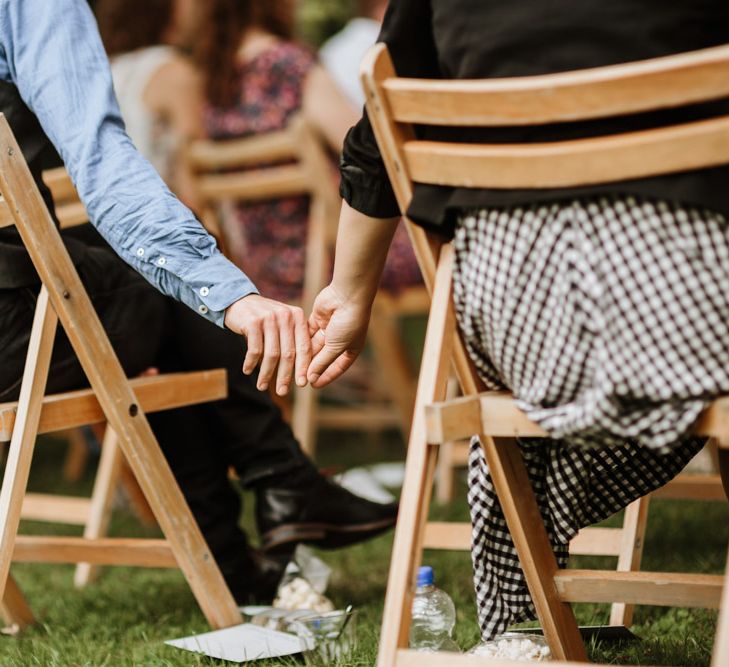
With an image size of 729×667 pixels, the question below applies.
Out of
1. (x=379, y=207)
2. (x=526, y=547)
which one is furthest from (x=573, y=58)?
(x=526, y=547)

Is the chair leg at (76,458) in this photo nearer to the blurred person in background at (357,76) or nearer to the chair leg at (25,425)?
the blurred person in background at (357,76)

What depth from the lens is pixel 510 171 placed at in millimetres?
1304

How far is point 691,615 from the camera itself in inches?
77.4

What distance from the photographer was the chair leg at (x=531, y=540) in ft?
5.03

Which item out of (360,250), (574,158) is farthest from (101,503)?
(574,158)

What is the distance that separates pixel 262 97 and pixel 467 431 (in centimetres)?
248

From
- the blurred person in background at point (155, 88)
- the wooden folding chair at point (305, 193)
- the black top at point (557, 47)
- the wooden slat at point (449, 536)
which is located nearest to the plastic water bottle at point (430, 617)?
the wooden slat at point (449, 536)

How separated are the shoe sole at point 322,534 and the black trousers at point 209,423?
0.12 metres

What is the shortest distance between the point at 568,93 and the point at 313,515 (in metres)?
1.18

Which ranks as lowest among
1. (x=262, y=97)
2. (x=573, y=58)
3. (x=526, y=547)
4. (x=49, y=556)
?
(x=49, y=556)

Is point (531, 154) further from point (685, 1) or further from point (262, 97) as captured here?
point (262, 97)

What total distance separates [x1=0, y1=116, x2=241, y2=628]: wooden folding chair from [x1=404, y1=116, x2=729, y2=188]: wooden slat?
701 mm

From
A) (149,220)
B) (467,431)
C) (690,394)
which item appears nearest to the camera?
(690,394)

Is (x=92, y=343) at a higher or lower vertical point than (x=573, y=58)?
lower
